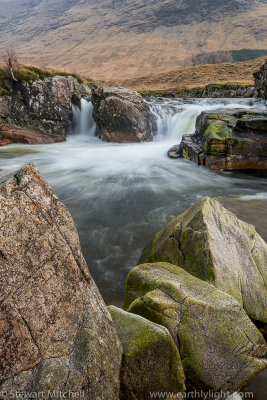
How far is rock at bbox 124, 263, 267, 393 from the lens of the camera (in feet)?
10.1

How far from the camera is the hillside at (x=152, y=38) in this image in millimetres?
119688

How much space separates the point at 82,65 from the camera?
414 feet

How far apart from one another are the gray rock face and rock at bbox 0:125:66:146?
814 mm

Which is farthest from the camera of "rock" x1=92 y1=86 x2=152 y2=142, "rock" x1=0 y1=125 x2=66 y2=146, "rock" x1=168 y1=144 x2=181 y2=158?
"rock" x1=92 y1=86 x2=152 y2=142

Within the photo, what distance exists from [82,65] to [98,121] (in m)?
123

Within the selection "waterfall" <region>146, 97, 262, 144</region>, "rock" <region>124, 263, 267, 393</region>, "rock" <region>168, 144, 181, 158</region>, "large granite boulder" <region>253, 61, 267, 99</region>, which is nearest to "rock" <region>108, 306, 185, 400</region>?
"rock" <region>124, 263, 267, 393</region>

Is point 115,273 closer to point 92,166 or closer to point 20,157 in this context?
point 92,166

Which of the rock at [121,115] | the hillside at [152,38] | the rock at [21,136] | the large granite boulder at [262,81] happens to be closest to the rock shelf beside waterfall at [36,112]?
the rock at [21,136]

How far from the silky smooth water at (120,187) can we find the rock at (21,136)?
99 centimetres

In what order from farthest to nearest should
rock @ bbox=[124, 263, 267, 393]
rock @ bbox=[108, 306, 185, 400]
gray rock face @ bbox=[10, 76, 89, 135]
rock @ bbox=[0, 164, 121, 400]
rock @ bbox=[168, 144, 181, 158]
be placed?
gray rock face @ bbox=[10, 76, 89, 135] → rock @ bbox=[168, 144, 181, 158] → rock @ bbox=[124, 263, 267, 393] → rock @ bbox=[108, 306, 185, 400] → rock @ bbox=[0, 164, 121, 400]

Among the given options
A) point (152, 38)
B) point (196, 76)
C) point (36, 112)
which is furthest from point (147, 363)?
point (152, 38)

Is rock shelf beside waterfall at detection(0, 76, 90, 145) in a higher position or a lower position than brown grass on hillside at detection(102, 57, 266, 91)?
lower

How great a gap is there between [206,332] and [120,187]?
402 inches

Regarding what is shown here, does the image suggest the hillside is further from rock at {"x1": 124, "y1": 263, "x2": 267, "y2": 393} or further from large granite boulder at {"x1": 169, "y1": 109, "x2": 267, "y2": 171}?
rock at {"x1": 124, "y1": 263, "x2": 267, "y2": 393}
